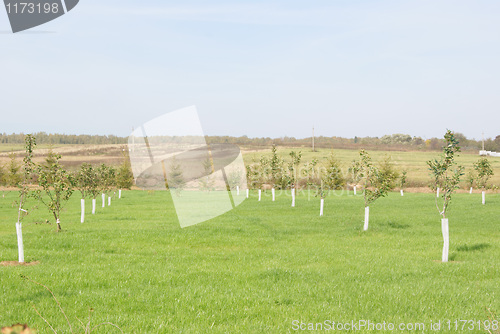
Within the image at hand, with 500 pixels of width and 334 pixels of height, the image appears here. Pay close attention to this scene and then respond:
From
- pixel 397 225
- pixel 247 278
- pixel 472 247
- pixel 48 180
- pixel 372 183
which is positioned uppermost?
pixel 48 180

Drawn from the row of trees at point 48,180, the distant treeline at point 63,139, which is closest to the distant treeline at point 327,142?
the distant treeline at point 63,139

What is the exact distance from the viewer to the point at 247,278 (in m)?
12.8

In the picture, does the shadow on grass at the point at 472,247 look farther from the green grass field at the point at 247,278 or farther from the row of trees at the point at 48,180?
the row of trees at the point at 48,180

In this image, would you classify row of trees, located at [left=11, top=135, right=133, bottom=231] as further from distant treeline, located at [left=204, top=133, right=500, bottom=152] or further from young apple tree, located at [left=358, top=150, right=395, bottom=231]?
distant treeline, located at [left=204, top=133, right=500, bottom=152]

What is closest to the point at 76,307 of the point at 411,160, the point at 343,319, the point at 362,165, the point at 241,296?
the point at 241,296

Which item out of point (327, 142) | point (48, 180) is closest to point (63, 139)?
point (327, 142)

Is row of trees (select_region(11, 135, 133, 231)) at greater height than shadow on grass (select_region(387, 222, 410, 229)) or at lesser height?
greater

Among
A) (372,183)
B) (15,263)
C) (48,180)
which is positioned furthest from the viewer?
(372,183)

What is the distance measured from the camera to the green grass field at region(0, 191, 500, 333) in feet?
30.3

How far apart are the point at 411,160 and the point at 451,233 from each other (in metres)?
106

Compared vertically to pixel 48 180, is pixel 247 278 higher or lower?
lower

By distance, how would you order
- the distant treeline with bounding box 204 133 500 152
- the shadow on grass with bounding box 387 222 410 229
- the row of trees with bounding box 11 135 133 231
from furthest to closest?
the distant treeline with bounding box 204 133 500 152, the shadow on grass with bounding box 387 222 410 229, the row of trees with bounding box 11 135 133 231

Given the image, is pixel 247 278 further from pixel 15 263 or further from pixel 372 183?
pixel 372 183

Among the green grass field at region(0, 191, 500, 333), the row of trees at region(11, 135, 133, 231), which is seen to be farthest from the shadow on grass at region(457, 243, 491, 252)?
the row of trees at region(11, 135, 133, 231)
